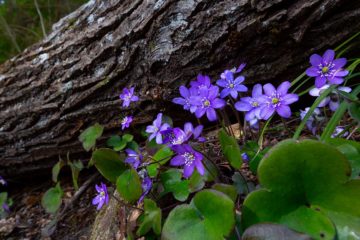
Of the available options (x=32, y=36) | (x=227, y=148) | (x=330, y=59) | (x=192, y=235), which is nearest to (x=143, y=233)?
(x=192, y=235)

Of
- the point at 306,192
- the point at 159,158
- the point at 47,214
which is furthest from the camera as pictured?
the point at 47,214

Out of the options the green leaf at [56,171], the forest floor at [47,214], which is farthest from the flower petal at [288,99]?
the green leaf at [56,171]

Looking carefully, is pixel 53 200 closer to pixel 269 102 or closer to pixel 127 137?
pixel 127 137

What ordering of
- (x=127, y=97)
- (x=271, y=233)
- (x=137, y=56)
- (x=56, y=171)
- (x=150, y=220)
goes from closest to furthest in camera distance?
(x=271, y=233), (x=150, y=220), (x=127, y=97), (x=137, y=56), (x=56, y=171)

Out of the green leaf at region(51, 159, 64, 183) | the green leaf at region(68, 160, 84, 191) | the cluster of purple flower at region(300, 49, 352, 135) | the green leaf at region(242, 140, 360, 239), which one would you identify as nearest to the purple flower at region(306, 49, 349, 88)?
the cluster of purple flower at region(300, 49, 352, 135)

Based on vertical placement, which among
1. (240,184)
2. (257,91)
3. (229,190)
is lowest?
(240,184)

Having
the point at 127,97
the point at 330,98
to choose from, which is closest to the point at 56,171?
the point at 127,97
